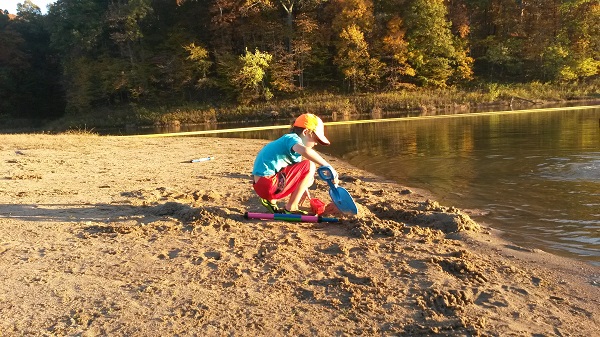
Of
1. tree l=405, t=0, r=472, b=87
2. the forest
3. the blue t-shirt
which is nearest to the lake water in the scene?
the blue t-shirt

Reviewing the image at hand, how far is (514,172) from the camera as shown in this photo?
7.73m

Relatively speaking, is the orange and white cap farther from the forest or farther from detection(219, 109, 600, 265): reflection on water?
the forest

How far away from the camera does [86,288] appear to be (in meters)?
3.04

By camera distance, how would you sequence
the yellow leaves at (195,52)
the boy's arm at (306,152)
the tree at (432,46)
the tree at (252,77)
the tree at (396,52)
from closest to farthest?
the boy's arm at (306,152), the tree at (252,77), the tree at (432,46), the tree at (396,52), the yellow leaves at (195,52)

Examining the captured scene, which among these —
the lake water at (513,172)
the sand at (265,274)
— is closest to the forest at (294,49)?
the lake water at (513,172)

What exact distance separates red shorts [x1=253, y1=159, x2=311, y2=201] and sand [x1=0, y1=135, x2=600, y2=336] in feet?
1.13

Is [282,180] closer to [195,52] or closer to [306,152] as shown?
[306,152]

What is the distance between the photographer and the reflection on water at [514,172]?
4.61 m

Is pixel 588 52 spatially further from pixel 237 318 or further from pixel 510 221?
pixel 237 318

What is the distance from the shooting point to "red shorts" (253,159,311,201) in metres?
4.71

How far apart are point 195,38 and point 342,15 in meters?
14.4

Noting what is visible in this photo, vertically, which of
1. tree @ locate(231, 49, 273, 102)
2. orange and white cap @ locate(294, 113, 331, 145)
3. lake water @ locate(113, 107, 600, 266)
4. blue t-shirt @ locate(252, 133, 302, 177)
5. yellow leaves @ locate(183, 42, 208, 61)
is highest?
yellow leaves @ locate(183, 42, 208, 61)

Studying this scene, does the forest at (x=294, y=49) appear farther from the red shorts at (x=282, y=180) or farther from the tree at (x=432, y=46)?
the red shorts at (x=282, y=180)

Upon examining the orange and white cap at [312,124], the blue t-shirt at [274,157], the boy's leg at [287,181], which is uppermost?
the orange and white cap at [312,124]
